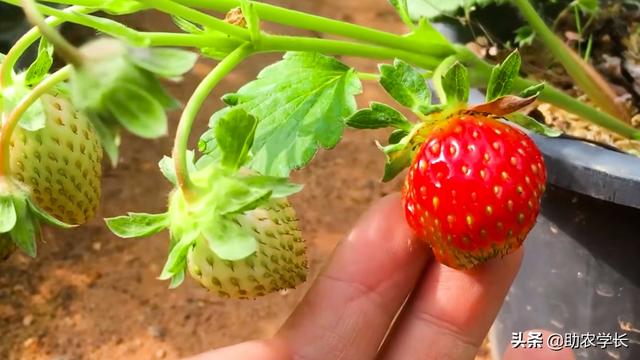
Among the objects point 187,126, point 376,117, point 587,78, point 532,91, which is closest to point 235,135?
point 187,126

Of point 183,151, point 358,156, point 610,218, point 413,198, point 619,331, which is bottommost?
point 358,156

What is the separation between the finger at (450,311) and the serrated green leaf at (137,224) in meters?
0.32

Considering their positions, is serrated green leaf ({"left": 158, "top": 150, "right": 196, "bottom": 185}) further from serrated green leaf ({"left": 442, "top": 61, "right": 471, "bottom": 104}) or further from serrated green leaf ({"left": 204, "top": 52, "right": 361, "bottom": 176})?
serrated green leaf ({"left": 442, "top": 61, "right": 471, "bottom": 104})

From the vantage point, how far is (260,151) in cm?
67

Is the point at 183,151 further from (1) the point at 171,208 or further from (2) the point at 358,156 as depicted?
(2) the point at 358,156

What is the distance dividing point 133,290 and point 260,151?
0.80m

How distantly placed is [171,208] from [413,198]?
194 mm

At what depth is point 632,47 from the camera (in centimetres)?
108

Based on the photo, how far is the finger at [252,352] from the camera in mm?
751

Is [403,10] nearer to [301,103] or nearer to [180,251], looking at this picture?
[301,103]

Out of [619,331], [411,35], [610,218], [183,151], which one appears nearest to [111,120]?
[183,151]

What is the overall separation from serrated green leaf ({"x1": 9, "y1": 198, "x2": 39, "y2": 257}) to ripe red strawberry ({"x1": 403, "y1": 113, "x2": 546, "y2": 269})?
11.4 inches

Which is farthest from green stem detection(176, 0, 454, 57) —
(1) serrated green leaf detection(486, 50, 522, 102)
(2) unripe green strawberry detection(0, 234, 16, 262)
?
(2) unripe green strawberry detection(0, 234, 16, 262)

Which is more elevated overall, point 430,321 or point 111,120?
point 111,120
